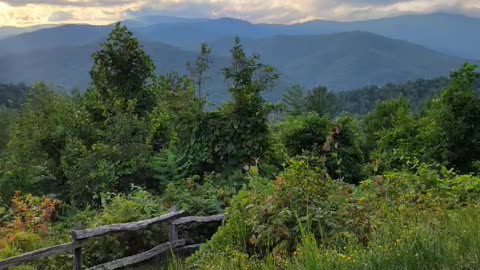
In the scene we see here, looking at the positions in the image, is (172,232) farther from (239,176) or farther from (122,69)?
(122,69)

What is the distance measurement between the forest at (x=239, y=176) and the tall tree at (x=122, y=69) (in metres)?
0.03

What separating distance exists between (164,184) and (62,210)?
A: 225 centimetres

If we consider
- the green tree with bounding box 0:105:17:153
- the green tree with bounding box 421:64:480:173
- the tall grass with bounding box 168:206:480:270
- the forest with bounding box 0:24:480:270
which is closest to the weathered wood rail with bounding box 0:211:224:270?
the forest with bounding box 0:24:480:270

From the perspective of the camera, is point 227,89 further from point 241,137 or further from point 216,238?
point 216,238

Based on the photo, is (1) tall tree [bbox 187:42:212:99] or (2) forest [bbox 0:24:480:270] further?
(1) tall tree [bbox 187:42:212:99]

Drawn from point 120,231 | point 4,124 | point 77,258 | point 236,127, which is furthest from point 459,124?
point 4,124

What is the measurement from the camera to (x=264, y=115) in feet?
35.7

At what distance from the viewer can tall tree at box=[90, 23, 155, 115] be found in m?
14.3

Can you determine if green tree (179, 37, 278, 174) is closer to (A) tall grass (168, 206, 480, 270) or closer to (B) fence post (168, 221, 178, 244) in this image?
(B) fence post (168, 221, 178, 244)

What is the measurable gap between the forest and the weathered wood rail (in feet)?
1.28

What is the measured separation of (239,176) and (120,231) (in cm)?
381

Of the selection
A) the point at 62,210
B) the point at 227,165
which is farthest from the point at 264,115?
the point at 62,210

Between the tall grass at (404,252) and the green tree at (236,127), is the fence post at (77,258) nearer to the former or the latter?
the tall grass at (404,252)

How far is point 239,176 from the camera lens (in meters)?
9.84
